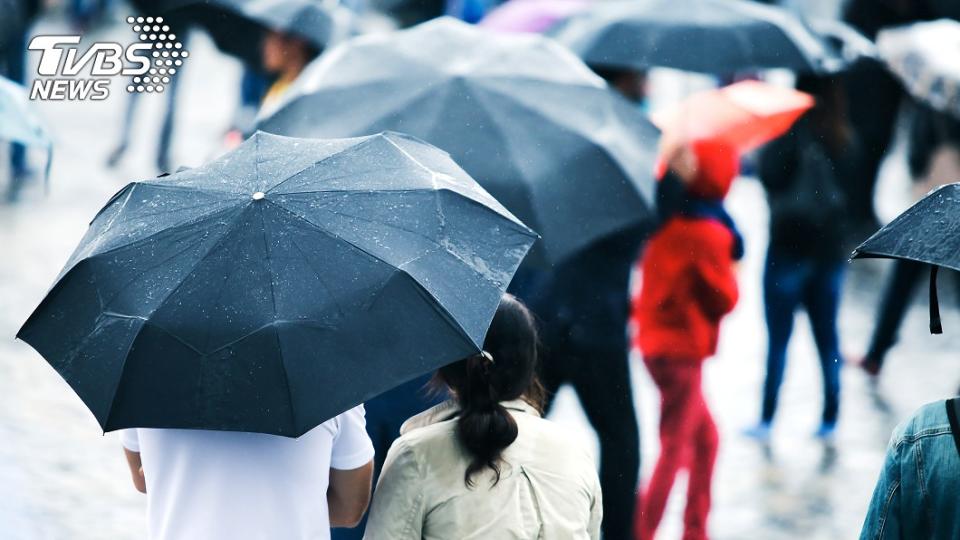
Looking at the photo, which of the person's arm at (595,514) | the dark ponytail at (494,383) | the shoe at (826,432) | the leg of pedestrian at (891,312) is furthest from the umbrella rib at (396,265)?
the leg of pedestrian at (891,312)

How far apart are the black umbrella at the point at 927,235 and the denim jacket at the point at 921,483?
284mm

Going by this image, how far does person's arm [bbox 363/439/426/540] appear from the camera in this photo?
250 centimetres

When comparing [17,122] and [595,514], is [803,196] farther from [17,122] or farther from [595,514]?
[17,122]

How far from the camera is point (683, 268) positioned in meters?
4.11

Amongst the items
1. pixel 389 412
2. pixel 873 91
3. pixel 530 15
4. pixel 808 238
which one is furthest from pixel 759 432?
pixel 389 412

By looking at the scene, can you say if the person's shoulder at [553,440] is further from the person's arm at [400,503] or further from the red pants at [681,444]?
the red pants at [681,444]

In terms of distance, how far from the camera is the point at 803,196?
5.10m

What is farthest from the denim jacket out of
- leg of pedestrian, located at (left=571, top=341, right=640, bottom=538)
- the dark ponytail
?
leg of pedestrian, located at (left=571, top=341, right=640, bottom=538)

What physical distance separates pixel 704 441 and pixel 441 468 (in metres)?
1.89

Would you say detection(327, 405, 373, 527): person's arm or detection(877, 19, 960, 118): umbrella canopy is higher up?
detection(327, 405, 373, 527): person's arm

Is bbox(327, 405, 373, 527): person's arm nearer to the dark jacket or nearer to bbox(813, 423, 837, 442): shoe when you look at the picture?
the dark jacket

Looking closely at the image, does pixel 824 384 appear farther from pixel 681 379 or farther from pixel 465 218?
pixel 465 218

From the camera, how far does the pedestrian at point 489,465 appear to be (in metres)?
2.51

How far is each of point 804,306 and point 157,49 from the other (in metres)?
3.02
